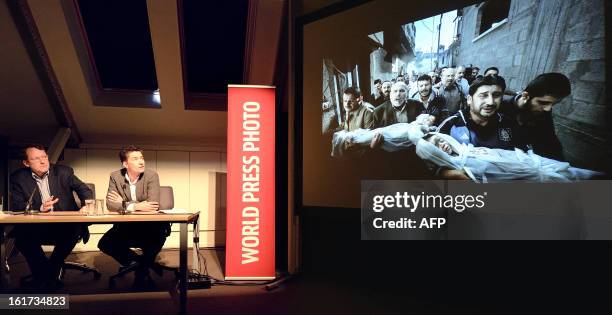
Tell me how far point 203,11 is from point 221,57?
624 mm

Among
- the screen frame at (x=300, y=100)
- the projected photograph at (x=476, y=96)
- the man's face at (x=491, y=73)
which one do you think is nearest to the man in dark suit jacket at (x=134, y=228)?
the screen frame at (x=300, y=100)

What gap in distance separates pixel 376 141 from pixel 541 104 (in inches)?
50.0

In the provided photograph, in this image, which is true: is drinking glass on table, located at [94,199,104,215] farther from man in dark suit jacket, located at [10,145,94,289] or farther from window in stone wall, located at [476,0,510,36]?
window in stone wall, located at [476,0,510,36]

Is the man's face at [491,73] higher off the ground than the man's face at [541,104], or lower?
higher

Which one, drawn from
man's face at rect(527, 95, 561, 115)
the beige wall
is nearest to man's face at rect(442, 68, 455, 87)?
man's face at rect(527, 95, 561, 115)

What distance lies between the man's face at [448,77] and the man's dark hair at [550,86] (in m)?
0.51

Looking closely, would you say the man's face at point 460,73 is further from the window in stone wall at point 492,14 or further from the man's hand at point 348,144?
the man's hand at point 348,144

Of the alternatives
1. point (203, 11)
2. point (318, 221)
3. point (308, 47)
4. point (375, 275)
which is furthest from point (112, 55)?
point (375, 275)

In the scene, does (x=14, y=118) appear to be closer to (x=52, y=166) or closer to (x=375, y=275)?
(x=52, y=166)

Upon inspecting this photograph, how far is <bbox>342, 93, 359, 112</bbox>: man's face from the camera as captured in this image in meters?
3.62

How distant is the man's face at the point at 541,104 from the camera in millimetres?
2549

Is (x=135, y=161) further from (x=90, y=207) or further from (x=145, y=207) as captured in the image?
(x=90, y=207)

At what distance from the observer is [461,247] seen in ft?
10.3

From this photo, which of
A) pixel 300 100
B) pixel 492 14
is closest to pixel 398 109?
pixel 492 14
